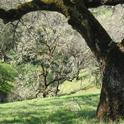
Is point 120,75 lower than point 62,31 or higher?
lower

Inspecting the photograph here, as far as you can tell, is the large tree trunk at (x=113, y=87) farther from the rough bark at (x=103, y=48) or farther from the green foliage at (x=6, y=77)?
the green foliage at (x=6, y=77)

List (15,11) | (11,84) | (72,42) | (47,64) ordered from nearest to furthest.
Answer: (15,11) → (47,64) → (72,42) → (11,84)

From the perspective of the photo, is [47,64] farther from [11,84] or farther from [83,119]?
[83,119]

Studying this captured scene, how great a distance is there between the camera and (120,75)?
42.1 feet

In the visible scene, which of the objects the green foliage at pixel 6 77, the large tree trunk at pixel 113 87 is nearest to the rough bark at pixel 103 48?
the large tree trunk at pixel 113 87

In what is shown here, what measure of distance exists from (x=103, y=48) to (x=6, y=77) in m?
49.7

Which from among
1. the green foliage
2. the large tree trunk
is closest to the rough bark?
the large tree trunk

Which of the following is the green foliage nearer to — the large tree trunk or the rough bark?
the rough bark

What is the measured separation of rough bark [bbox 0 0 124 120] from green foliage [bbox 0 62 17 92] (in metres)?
47.2

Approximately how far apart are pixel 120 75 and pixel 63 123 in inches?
91.0

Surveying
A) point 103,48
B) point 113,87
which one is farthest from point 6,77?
point 113,87

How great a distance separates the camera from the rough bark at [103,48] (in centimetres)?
1277

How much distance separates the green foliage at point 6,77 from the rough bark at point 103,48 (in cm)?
4716

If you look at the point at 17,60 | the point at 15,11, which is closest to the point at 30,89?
the point at 17,60
